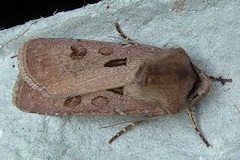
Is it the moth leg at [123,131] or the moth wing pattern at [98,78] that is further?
the moth leg at [123,131]

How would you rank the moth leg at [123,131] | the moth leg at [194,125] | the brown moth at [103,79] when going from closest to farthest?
1. the brown moth at [103,79]
2. the moth leg at [194,125]
3. the moth leg at [123,131]

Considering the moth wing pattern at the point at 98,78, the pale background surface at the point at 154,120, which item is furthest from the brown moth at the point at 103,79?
the pale background surface at the point at 154,120

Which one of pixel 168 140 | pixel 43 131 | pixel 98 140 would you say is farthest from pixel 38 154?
pixel 168 140

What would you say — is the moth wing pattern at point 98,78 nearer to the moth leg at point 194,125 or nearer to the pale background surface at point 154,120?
the moth leg at point 194,125

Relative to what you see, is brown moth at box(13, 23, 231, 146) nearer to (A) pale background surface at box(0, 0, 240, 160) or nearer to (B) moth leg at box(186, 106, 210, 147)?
(B) moth leg at box(186, 106, 210, 147)

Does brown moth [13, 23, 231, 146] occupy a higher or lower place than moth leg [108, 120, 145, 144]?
higher

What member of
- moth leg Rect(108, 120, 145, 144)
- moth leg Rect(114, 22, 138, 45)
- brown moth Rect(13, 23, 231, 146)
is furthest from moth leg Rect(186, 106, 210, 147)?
moth leg Rect(114, 22, 138, 45)

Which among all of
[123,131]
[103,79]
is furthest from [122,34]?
[123,131]
